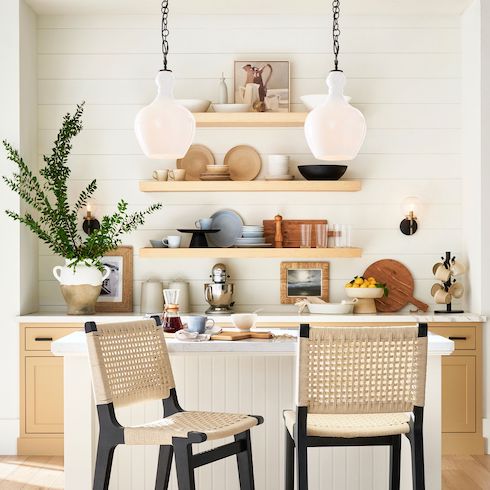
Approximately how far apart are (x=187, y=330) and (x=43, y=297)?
234cm

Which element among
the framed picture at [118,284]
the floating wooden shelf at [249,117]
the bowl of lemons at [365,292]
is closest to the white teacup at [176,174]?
the floating wooden shelf at [249,117]

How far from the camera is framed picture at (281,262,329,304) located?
5.98m

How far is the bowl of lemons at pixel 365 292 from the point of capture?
5.71 meters

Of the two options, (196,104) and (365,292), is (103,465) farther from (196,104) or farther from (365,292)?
(196,104)

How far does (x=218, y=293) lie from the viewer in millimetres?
5754

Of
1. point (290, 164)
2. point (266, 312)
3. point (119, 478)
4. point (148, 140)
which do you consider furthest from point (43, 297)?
point (148, 140)

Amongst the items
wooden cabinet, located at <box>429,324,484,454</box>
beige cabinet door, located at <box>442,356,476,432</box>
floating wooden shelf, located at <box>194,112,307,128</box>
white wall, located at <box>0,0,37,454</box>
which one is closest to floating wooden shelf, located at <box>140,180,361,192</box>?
floating wooden shelf, located at <box>194,112,307,128</box>

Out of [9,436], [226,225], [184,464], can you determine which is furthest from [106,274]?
[184,464]

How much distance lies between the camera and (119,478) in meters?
3.96

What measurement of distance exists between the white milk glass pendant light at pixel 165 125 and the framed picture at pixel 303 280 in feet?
8.43

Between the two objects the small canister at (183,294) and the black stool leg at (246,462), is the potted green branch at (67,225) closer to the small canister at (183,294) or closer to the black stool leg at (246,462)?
the small canister at (183,294)

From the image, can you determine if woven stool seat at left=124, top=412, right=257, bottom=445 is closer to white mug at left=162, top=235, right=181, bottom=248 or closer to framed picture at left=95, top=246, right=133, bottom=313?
white mug at left=162, top=235, right=181, bottom=248

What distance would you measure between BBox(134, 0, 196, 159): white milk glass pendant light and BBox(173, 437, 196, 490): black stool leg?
111 cm

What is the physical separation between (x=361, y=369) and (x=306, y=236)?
270cm
